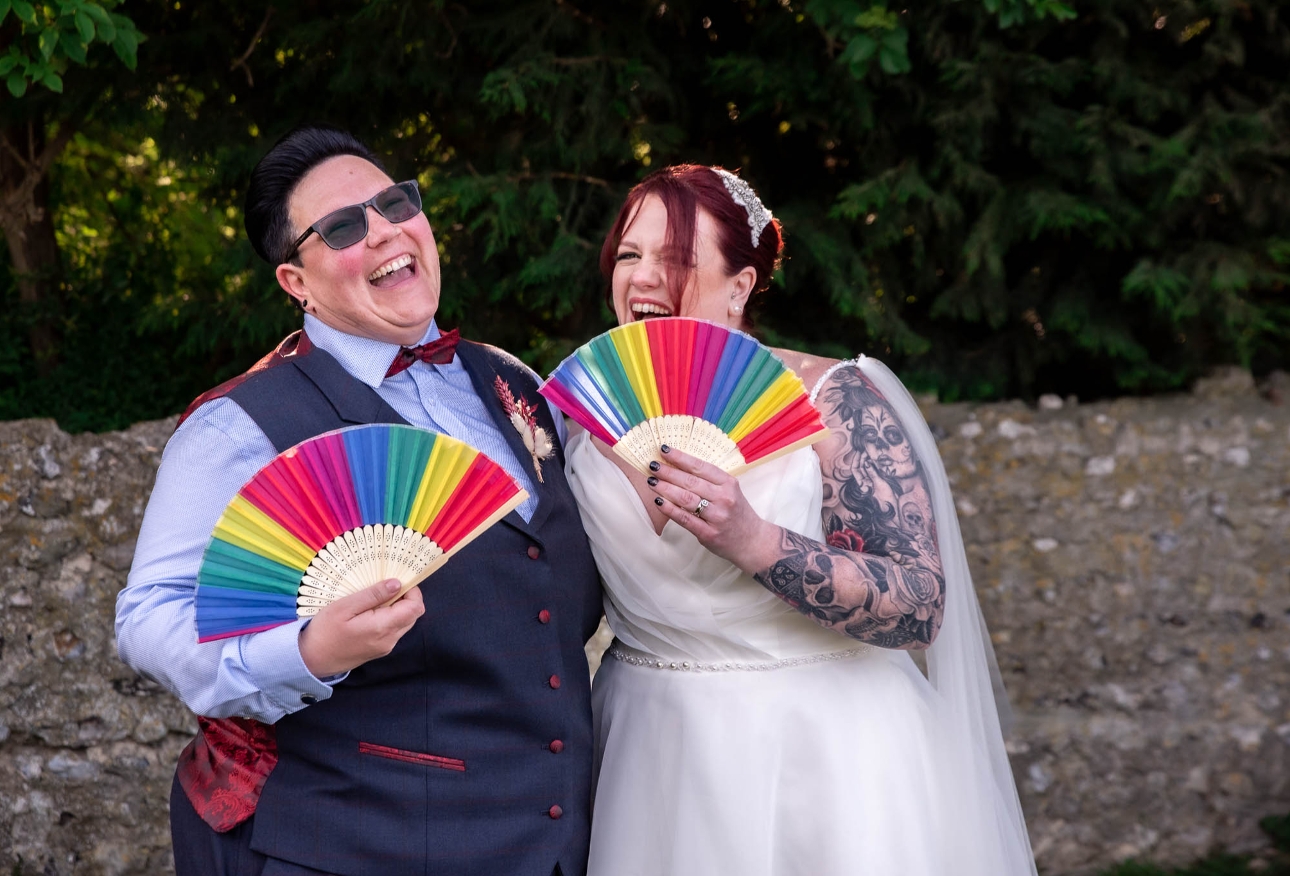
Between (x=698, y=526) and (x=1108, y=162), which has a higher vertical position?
(x=1108, y=162)

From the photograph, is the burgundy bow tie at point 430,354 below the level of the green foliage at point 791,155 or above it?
below

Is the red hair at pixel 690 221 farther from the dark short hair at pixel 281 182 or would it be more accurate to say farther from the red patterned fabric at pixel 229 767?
the red patterned fabric at pixel 229 767

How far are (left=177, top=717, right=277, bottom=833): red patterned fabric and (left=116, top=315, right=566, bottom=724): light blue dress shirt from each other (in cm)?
18

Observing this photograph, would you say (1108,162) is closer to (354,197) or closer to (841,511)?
(841,511)

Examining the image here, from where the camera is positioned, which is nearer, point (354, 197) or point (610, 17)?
point (354, 197)

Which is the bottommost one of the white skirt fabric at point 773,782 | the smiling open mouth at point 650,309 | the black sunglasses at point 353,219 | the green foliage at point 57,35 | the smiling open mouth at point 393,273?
the white skirt fabric at point 773,782

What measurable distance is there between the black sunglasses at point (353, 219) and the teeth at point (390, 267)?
8cm

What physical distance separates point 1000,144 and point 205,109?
3424 millimetres

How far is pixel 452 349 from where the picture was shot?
7.99 ft

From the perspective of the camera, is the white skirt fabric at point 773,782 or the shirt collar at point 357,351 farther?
the white skirt fabric at point 773,782

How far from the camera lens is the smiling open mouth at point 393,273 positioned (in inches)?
91.3

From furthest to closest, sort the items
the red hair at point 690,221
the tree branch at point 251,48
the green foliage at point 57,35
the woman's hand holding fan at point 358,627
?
the tree branch at point 251,48 → the green foliage at point 57,35 → the red hair at point 690,221 → the woman's hand holding fan at point 358,627

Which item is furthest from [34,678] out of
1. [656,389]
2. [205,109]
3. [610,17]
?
[610,17]

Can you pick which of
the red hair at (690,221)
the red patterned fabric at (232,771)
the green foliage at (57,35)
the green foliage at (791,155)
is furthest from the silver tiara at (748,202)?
the green foliage at (57,35)
